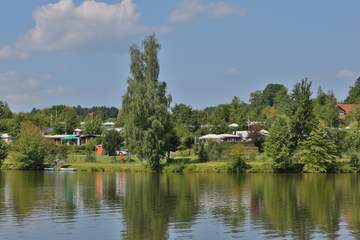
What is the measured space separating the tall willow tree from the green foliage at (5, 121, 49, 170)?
667 inches

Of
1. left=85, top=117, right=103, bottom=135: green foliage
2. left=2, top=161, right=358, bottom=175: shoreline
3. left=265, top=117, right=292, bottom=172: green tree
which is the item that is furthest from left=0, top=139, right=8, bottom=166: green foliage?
left=85, top=117, right=103, bottom=135: green foliage

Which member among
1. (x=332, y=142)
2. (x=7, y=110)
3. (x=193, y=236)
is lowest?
(x=193, y=236)

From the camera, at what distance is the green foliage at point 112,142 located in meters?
107

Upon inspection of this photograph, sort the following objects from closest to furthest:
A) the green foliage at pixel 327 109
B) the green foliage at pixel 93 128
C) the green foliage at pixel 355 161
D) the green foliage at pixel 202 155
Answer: the green foliage at pixel 355 161 → the green foliage at pixel 202 155 → the green foliage at pixel 327 109 → the green foliage at pixel 93 128

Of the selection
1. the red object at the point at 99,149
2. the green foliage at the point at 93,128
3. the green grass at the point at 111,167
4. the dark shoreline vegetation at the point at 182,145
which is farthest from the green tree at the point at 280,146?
the green foliage at the point at 93,128

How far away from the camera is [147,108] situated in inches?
3305

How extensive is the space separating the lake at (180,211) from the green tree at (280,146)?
20.3 metres

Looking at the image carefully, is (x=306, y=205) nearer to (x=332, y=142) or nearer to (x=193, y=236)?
(x=193, y=236)

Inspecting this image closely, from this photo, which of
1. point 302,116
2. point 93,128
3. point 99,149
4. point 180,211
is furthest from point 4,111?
point 180,211

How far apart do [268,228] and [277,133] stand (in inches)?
2049

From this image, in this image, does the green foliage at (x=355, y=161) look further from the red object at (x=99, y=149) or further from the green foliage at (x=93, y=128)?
the green foliage at (x=93, y=128)

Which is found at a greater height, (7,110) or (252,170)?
(7,110)

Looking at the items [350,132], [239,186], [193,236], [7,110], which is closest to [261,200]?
[239,186]

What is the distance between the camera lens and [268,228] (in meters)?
30.7
